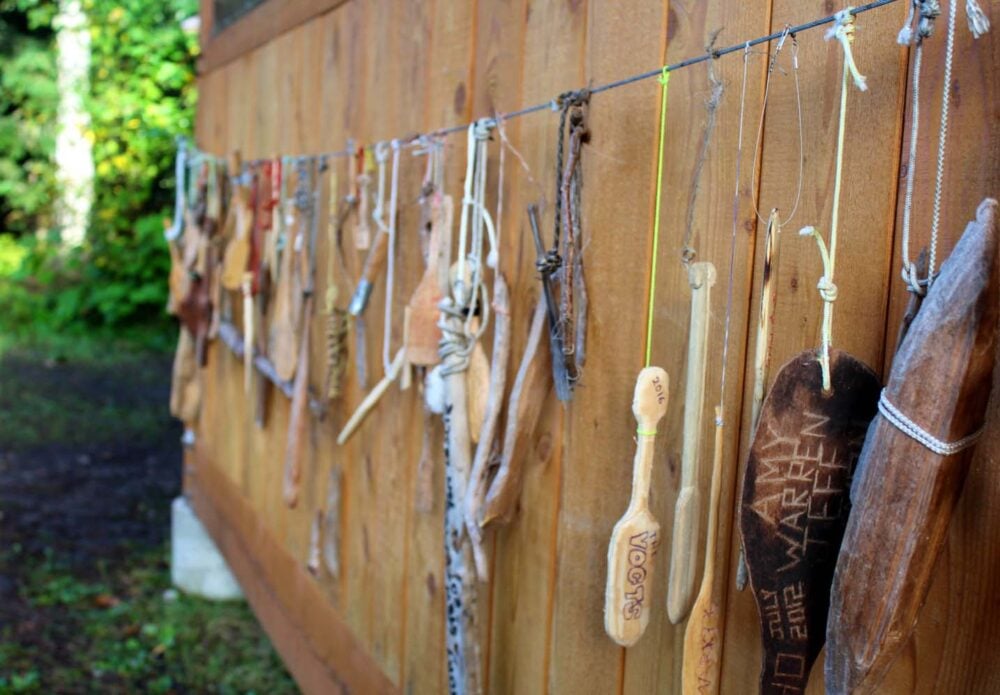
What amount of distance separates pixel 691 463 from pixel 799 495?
0.16 metres

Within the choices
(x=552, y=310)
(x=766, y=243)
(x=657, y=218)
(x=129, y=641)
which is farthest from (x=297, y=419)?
(x=129, y=641)

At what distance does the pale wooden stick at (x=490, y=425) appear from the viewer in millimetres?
1222

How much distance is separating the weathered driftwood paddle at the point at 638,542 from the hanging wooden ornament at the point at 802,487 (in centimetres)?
16

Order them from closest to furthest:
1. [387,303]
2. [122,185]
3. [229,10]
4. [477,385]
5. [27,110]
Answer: [477,385], [387,303], [229,10], [122,185], [27,110]

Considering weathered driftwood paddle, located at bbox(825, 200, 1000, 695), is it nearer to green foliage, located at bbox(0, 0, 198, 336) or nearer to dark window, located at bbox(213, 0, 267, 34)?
dark window, located at bbox(213, 0, 267, 34)

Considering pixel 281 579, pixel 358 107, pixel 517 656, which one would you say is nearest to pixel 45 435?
pixel 281 579

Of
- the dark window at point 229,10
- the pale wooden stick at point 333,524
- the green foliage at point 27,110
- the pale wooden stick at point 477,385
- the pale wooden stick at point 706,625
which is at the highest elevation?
the green foliage at point 27,110

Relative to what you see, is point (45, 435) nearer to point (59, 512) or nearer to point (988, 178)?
point (59, 512)

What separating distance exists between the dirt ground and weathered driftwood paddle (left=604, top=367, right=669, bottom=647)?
2.39 m

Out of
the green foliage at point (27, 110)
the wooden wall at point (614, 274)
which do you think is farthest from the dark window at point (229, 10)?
the green foliage at point (27, 110)

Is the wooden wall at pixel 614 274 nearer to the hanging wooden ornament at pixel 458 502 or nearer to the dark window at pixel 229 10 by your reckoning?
the hanging wooden ornament at pixel 458 502

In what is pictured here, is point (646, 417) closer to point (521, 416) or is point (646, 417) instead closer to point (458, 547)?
point (521, 416)

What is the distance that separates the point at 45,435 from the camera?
572cm

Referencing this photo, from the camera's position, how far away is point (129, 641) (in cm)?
327
